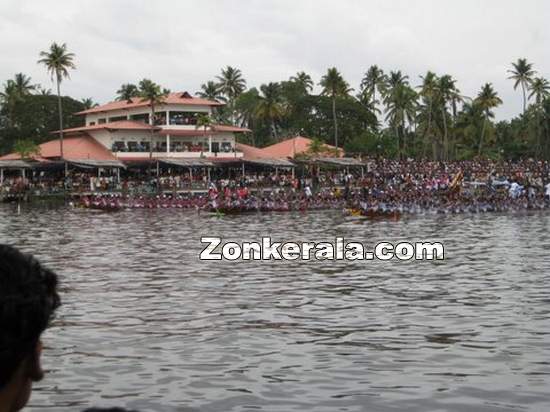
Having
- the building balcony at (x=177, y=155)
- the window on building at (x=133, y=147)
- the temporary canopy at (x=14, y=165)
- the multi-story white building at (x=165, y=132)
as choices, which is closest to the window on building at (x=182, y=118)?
the multi-story white building at (x=165, y=132)

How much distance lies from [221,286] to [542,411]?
11306 millimetres

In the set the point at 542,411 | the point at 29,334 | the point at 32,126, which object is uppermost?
Answer: the point at 32,126

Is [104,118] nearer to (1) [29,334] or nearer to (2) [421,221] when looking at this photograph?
(2) [421,221]

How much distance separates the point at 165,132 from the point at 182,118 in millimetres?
3539

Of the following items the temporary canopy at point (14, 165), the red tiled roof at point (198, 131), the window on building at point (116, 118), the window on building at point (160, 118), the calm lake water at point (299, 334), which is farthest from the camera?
the window on building at point (116, 118)

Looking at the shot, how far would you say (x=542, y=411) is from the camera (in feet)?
32.2

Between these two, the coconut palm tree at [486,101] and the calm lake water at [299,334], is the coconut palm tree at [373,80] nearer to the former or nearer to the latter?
the coconut palm tree at [486,101]

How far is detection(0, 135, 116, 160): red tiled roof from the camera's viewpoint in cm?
8062

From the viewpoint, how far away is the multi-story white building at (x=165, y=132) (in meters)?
85.1

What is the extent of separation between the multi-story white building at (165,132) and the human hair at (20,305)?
80.5 m

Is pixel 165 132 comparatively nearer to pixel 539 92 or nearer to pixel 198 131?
pixel 198 131

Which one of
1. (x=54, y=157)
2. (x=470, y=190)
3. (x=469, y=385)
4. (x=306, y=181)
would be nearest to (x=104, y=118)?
(x=54, y=157)

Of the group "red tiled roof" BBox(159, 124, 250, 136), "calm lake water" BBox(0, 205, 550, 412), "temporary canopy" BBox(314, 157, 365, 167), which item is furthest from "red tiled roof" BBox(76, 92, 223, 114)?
"calm lake water" BBox(0, 205, 550, 412)

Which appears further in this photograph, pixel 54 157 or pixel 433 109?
pixel 433 109
